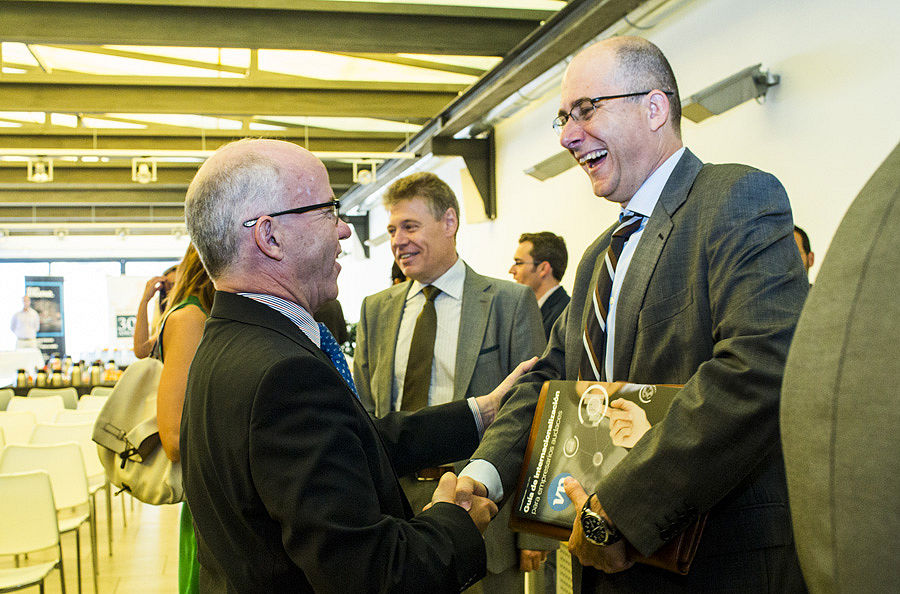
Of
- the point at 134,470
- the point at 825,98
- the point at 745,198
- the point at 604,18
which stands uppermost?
the point at 604,18

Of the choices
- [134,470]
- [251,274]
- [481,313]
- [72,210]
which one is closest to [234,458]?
[251,274]

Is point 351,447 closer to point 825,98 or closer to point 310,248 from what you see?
point 310,248

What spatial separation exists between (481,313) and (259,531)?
5.42 ft

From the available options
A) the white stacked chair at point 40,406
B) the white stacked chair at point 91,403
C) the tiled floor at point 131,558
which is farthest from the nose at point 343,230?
the white stacked chair at point 40,406

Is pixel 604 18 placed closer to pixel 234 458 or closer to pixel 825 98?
pixel 825 98

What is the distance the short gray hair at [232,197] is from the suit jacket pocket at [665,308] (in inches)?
29.4

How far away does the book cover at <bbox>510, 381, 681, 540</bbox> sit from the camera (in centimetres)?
137

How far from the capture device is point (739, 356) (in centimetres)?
123

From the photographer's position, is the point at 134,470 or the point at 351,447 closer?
the point at 351,447

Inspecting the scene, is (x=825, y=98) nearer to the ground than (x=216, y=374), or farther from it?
farther from it

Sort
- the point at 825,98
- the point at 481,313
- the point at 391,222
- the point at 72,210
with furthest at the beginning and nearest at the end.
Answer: the point at 72,210
the point at 825,98
the point at 391,222
the point at 481,313

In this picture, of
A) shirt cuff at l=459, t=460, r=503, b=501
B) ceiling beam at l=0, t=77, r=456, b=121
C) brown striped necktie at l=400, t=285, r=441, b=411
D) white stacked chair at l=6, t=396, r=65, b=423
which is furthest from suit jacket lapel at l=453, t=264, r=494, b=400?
ceiling beam at l=0, t=77, r=456, b=121

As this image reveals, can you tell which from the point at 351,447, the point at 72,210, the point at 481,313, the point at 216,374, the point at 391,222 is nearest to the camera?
the point at 351,447

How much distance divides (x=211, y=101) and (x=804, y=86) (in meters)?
6.26
